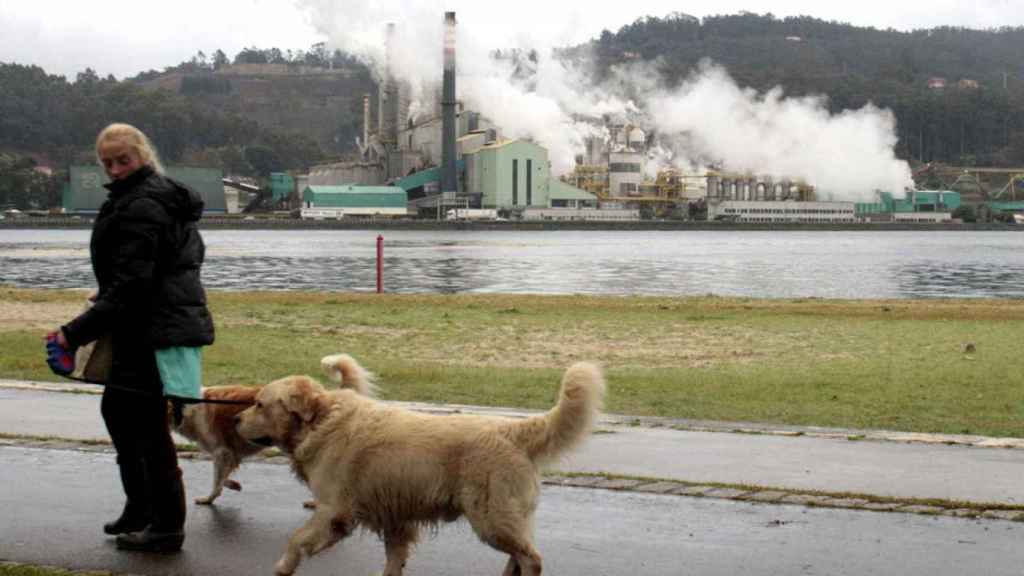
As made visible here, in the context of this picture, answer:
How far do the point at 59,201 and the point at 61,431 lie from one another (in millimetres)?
188027

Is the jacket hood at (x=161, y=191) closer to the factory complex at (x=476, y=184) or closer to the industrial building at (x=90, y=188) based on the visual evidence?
the factory complex at (x=476, y=184)

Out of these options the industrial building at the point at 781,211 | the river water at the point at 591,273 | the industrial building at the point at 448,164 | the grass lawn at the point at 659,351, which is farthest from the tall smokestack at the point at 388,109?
the grass lawn at the point at 659,351

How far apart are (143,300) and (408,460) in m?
1.60

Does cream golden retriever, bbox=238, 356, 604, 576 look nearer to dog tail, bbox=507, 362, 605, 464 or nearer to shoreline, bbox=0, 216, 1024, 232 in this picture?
dog tail, bbox=507, 362, 605, 464

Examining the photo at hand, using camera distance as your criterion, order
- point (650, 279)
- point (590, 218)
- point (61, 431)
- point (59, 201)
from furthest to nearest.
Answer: point (59, 201) < point (590, 218) < point (650, 279) < point (61, 431)

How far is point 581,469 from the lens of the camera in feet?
32.7

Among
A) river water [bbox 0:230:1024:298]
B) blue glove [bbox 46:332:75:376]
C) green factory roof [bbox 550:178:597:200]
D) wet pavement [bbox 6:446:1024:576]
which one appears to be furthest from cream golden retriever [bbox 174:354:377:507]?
green factory roof [bbox 550:178:597:200]

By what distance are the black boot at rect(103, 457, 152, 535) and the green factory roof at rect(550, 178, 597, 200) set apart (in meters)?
163

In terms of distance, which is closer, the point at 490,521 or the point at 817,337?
the point at 490,521

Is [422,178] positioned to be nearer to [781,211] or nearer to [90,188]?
[90,188]

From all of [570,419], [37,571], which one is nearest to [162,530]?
[37,571]

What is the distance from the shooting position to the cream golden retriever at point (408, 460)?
6477mm

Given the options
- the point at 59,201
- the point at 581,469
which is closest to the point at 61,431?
the point at 581,469

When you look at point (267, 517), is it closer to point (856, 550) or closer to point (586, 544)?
point (586, 544)
